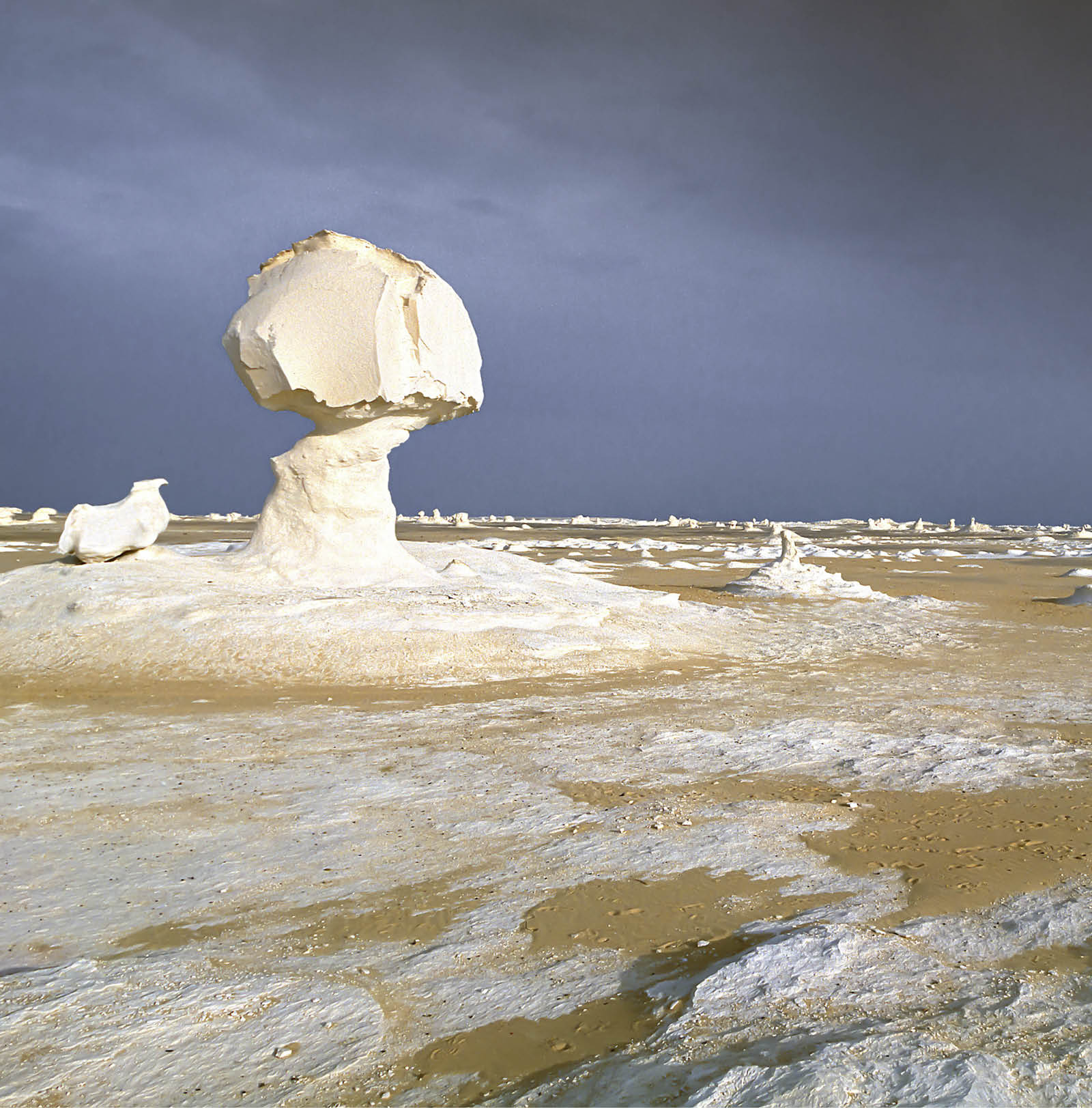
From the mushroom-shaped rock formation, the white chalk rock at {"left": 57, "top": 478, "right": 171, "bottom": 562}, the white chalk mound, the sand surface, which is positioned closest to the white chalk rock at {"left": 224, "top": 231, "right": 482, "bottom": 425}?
the mushroom-shaped rock formation

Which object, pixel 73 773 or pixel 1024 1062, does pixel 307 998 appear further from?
pixel 73 773

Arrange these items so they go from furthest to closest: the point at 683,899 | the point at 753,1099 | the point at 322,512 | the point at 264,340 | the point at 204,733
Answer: the point at 322,512, the point at 264,340, the point at 204,733, the point at 683,899, the point at 753,1099

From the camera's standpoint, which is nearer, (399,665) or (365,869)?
(365,869)

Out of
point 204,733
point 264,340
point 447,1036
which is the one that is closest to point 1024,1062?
point 447,1036

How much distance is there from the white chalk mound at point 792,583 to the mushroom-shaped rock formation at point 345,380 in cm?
818

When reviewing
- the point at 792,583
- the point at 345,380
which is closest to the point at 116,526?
the point at 345,380

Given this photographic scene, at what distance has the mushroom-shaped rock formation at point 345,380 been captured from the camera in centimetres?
1197

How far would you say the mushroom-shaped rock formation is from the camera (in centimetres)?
1197

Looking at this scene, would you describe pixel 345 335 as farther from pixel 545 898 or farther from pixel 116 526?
pixel 545 898

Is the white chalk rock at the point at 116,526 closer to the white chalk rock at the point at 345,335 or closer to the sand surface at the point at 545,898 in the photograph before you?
the white chalk rock at the point at 345,335

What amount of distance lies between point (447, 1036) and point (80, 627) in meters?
9.27

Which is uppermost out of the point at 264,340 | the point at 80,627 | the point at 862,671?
the point at 264,340

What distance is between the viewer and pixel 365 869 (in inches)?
182

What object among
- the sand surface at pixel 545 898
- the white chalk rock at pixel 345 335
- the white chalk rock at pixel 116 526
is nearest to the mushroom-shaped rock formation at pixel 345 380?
the white chalk rock at pixel 345 335
